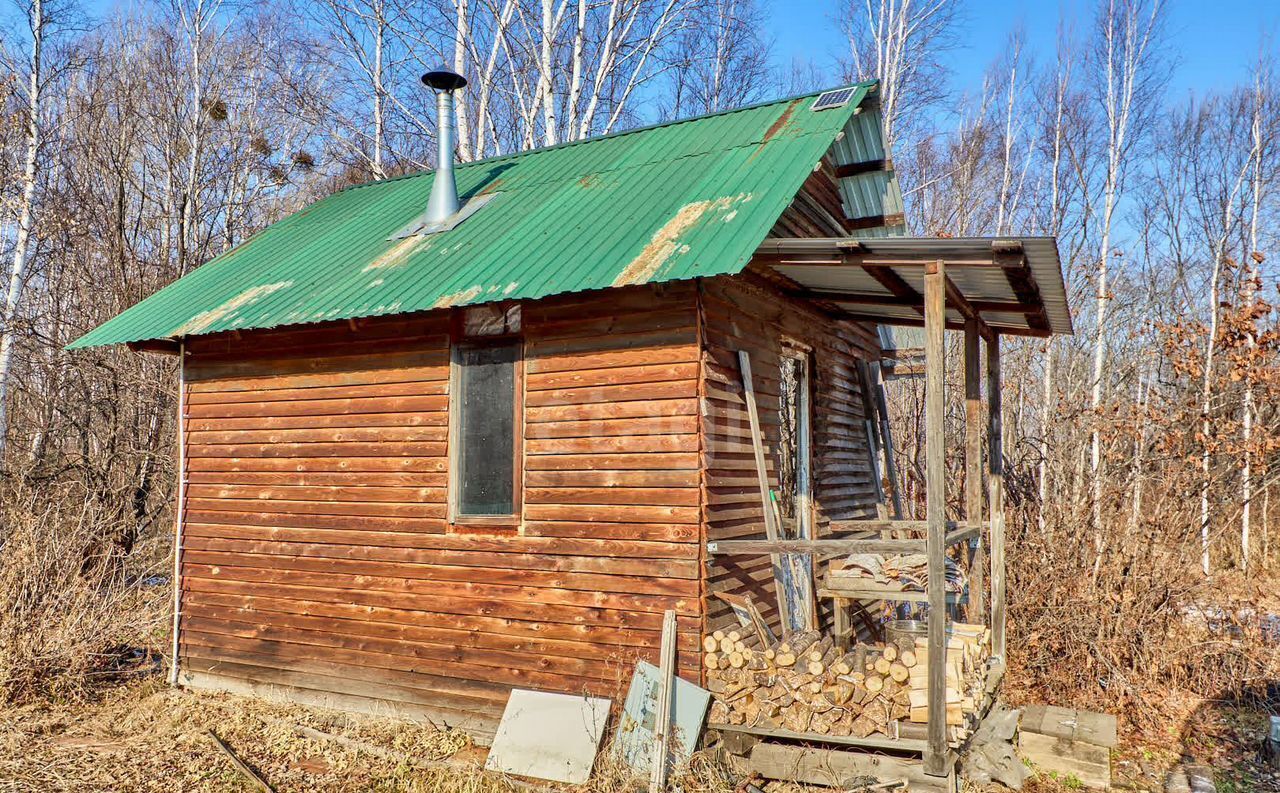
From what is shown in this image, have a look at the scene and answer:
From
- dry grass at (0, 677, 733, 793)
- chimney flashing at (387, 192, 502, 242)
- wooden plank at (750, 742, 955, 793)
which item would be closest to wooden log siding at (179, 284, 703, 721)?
dry grass at (0, 677, 733, 793)

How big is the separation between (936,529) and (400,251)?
17.9ft

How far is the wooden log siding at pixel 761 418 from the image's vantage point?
677 centimetres

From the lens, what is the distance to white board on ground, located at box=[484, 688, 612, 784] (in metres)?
6.30

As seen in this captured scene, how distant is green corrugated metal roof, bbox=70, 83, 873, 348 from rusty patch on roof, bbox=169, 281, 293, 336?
0.08 feet

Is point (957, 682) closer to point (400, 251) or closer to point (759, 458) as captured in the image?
point (759, 458)

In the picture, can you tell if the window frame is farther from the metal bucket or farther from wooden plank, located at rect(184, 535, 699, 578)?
the metal bucket

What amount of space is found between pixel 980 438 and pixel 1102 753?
255 centimetres

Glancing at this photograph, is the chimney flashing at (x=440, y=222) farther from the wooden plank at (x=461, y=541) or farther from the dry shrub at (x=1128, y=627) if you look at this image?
the dry shrub at (x=1128, y=627)

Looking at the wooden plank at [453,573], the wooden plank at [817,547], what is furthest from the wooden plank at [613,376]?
the wooden plank at [453,573]

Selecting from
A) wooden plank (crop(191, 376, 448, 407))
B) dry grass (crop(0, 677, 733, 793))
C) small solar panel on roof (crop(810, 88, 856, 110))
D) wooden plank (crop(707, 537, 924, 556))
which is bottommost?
dry grass (crop(0, 677, 733, 793))

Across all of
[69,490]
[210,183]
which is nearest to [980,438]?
[69,490]

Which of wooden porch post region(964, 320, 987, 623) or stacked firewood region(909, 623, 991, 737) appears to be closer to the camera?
stacked firewood region(909, 623, 991, 737)

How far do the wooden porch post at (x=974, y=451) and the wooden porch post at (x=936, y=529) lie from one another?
183cm

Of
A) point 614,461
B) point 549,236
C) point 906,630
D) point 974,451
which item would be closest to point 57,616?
point 614,461
